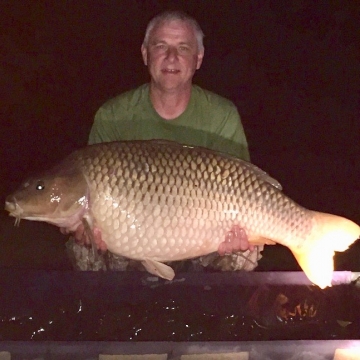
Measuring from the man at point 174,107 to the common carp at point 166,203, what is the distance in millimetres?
493

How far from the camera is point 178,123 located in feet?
7.89

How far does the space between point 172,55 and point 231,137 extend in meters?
0.42

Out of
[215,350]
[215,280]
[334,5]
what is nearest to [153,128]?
[215,280]

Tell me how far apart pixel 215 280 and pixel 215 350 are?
397 mm

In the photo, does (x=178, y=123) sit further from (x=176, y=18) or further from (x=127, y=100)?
(x=176, y=18)

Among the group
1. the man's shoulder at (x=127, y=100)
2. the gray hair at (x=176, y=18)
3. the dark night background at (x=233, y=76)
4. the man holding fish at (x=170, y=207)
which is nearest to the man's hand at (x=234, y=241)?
the man holding fish at (x=170, y=207)

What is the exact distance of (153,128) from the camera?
95.3 inches

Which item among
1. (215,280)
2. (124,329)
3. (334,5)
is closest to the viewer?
(124,329)

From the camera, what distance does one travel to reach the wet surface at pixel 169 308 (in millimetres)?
1920

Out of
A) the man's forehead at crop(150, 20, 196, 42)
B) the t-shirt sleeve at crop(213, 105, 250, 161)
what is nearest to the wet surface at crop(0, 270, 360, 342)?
the t-shirt sleeve at crop(213, 105, 250, 161)

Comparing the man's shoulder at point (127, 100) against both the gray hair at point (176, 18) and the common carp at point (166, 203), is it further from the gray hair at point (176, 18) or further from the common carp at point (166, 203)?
the common carp at point (166, 203)

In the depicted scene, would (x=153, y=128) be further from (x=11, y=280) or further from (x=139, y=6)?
(x=139, y=6)

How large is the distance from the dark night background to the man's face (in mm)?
2798

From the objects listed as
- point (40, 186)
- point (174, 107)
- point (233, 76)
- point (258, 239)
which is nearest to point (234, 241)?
point (258, 239)
